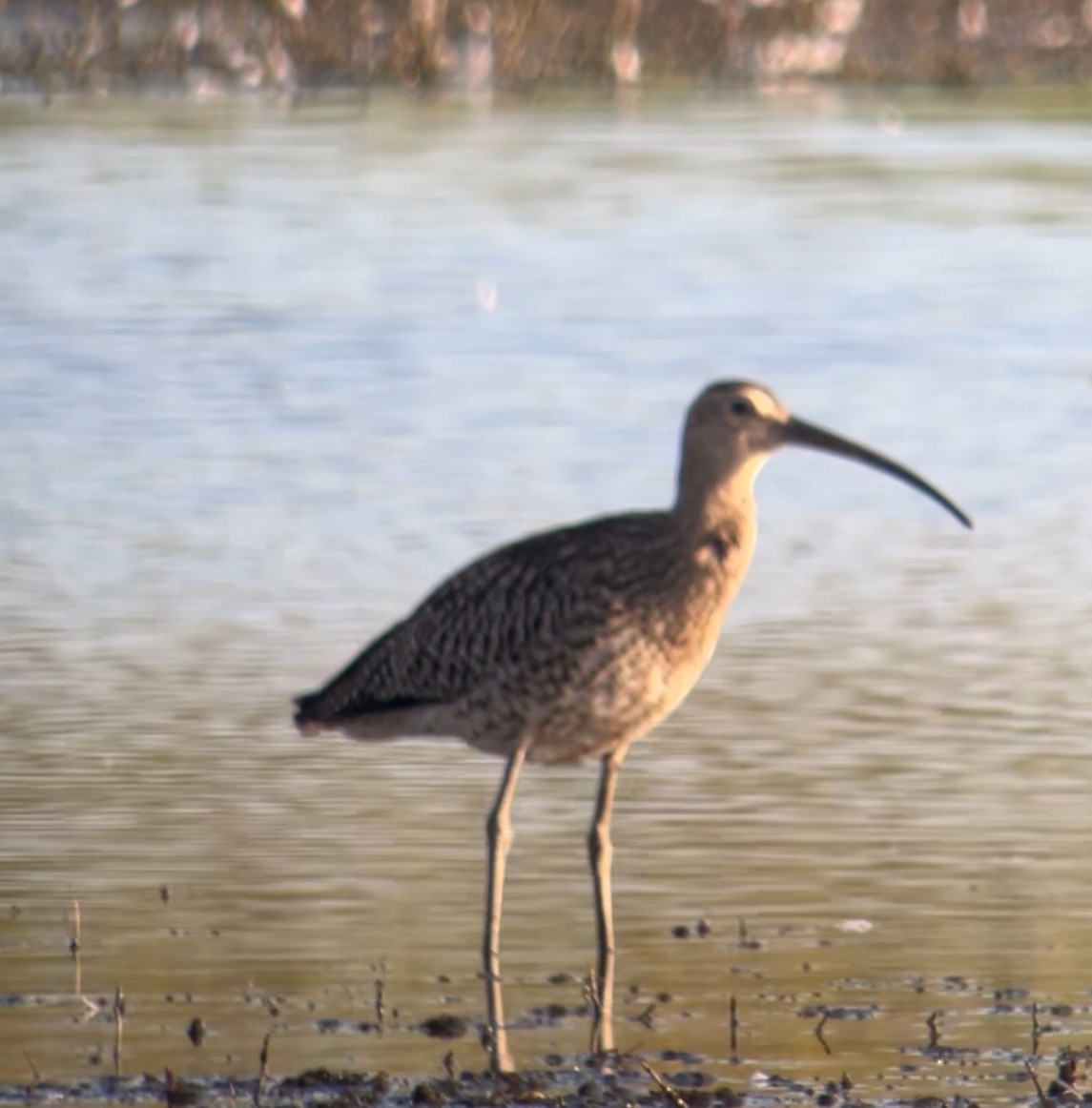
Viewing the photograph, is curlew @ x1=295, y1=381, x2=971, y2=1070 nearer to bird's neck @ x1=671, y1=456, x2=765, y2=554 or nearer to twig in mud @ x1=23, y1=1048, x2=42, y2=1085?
bird's neck @ x1=671, y1=456, x2=765, y2=554

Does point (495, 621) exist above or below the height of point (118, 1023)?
above

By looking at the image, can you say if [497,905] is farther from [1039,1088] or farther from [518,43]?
[518,43]

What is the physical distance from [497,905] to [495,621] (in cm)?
68

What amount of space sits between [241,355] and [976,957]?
9.55m

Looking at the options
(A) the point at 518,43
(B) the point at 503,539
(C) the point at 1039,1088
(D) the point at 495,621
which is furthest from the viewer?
(A) the point at 518,43

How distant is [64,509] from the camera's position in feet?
40.5

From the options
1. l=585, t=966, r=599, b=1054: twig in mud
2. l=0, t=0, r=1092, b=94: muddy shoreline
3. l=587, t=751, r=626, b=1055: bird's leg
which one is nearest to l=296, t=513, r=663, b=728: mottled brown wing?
l=587, t=751, r=626, b=1055: bird's leg

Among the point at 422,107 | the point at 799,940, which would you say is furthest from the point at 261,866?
the point at 422,107

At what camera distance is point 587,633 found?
735cm

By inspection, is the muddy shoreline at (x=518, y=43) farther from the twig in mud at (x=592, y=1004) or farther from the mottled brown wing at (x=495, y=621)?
the twig in mud at (x=592, y=1004)

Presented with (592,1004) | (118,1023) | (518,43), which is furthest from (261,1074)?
(518,43)

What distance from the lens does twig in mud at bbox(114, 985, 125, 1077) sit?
6121 millimetres

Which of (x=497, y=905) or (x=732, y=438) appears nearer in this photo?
(x=497, y=905)

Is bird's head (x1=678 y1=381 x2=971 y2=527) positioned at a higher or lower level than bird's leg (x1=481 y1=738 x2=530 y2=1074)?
higher
